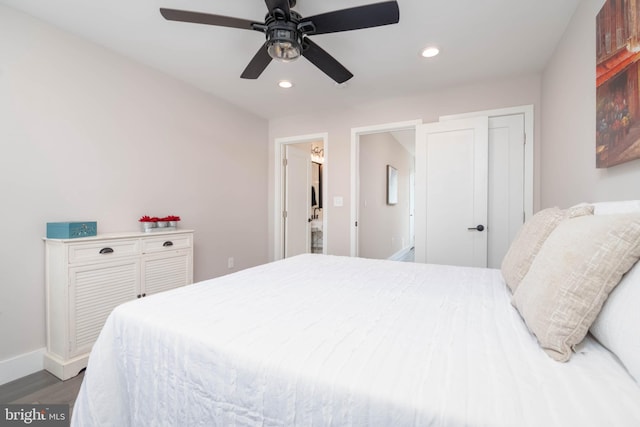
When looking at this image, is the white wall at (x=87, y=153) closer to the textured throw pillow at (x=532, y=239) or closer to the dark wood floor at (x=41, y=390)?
the dark wood floor at (x=41, y=390)

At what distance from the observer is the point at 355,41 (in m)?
2.24

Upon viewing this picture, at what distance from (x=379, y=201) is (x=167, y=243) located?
3545mm

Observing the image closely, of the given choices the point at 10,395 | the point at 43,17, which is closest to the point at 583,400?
the point at 10,395

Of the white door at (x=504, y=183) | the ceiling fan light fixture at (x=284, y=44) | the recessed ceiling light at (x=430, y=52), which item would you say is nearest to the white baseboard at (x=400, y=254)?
the white door at (x=504, y=183)

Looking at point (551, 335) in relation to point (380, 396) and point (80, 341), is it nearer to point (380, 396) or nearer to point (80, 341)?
point (380, 396)

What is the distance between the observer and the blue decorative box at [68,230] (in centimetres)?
195

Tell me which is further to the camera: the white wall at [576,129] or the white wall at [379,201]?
the white wall at [379,201]

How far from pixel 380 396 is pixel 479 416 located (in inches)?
7.6

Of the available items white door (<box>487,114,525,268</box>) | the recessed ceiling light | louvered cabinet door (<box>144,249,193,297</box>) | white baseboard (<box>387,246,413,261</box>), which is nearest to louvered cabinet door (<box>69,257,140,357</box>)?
louvered cabinet door (<box>144,249,193,297</box>)

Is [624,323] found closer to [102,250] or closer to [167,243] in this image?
[102,250]

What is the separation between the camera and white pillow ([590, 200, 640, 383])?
618 millimetres

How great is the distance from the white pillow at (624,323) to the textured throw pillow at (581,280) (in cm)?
2

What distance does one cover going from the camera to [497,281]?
59.7 inches

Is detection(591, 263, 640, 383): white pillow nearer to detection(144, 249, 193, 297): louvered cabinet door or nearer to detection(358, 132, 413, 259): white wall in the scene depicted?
detection(144, 249, 193, 297): louvered cabinet door
